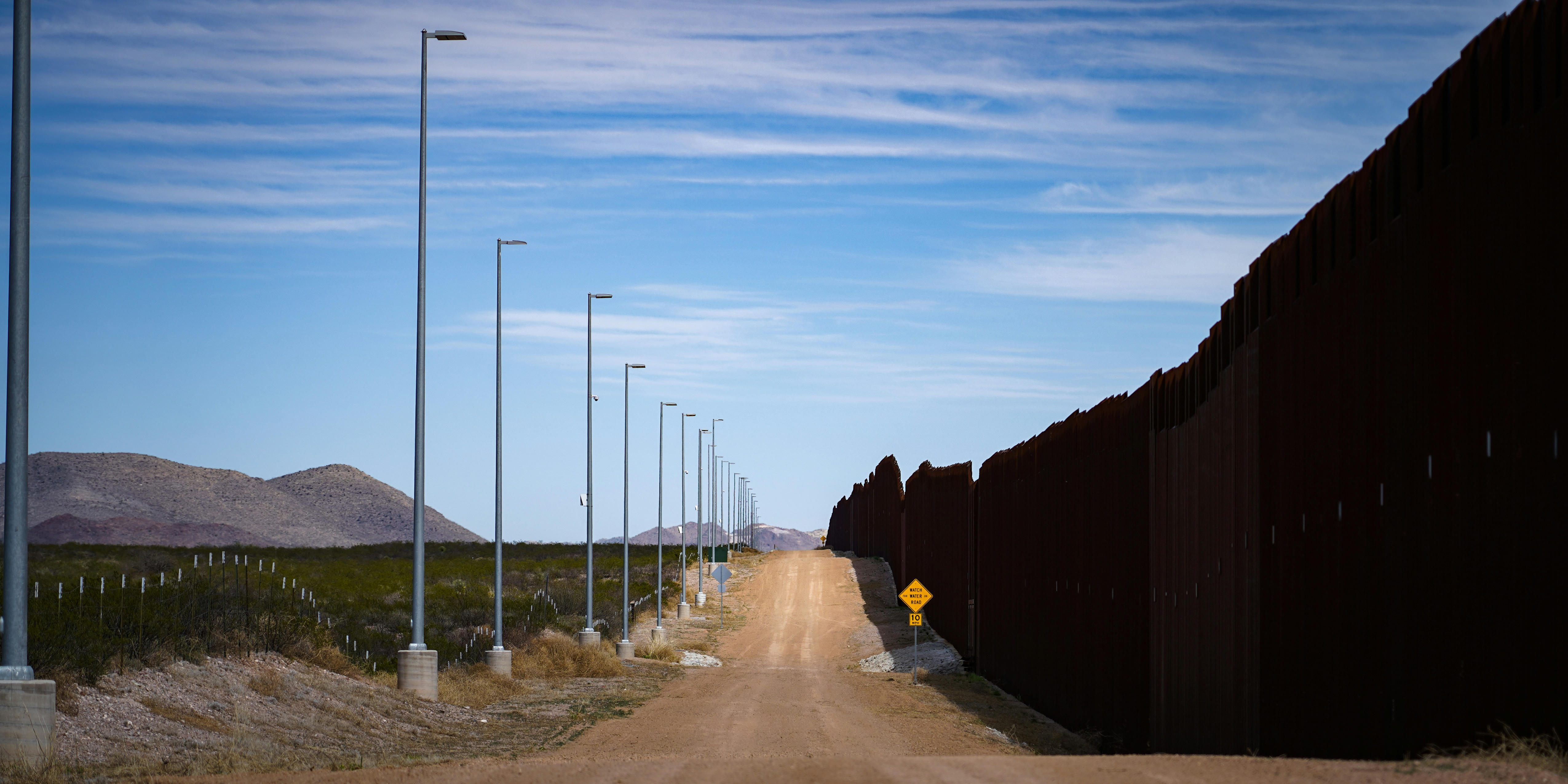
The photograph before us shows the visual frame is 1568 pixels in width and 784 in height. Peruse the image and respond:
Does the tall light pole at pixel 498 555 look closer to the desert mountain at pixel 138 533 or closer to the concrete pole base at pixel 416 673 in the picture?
the concrete pole base at pixel 416 673

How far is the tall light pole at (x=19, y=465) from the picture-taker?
43.2ft

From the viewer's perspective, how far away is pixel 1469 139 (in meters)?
11.3

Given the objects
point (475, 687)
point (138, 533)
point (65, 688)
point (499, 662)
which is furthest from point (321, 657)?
point (138, 533)

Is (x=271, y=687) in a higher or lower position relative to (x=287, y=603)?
higher

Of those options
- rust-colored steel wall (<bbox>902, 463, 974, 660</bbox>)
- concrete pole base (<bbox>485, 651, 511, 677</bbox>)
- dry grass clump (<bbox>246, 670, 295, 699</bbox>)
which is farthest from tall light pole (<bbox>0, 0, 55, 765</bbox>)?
rust-colored steel wall (<bbox>902, 463, 974, 660</bbox>)

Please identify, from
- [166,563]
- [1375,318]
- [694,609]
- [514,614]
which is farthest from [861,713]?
[166,563]

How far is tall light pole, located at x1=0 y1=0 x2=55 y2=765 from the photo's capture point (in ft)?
43.2

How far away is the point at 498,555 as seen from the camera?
109 feet

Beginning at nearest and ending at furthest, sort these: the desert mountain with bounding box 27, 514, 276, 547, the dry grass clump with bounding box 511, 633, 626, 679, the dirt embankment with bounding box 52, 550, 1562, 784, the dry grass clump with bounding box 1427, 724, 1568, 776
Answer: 1. the dry grass clump with bounding box 1427, 724, 1568, 776
2. the dirt embankment with bounding box 52, 550, 1562, 784
3. the dry grass clump with bounding box 511, 633, 626, 679
4. the desert mountain with bounding box 27, 514, 276, 547

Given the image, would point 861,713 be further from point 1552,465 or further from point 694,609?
point 694,609

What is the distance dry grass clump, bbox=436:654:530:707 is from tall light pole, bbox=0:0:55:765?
1321 cm

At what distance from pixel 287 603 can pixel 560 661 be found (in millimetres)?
8276

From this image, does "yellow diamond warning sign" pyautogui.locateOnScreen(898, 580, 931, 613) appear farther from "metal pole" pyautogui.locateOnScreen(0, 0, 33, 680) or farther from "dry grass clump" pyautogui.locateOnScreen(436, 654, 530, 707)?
"metal pole" pyautogui.locateOnScreen(0, 0, 33, 680)

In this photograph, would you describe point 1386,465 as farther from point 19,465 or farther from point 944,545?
point 944,545
